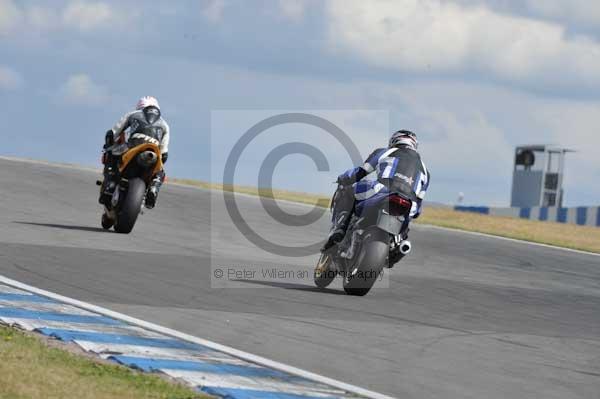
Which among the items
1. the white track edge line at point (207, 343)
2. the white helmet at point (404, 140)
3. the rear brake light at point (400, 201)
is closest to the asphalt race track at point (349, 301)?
the white track edge line at point (207, 343)

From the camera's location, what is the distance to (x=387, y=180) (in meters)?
10.8

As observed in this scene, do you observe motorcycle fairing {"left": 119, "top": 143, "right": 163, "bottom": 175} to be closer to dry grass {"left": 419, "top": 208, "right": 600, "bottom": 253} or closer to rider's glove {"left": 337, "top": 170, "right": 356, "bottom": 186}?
rider's glove {"left": 337, "top": 170, "right": 356, "bottom": 186}

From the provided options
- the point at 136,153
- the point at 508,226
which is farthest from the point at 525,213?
the point at 136,153

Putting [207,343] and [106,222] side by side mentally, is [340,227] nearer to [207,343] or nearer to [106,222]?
[207,343]

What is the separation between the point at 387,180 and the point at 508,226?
15779mm

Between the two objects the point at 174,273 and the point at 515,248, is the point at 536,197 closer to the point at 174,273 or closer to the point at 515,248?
the point at 515,248

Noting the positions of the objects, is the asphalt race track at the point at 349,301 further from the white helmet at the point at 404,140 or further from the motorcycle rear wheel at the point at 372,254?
the white helmet at the point at 404,140

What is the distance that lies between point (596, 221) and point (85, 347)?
26.4 m

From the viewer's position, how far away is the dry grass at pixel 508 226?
2352 centimetres

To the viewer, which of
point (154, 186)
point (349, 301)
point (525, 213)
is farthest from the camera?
point (525, 213)

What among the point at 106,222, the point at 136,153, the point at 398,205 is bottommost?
the point at 106,222

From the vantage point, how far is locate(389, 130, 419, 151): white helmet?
11133 millimetres

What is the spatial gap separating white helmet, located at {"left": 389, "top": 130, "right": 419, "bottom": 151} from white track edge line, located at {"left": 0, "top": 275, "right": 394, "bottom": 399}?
3.82m

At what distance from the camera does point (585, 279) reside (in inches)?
645
